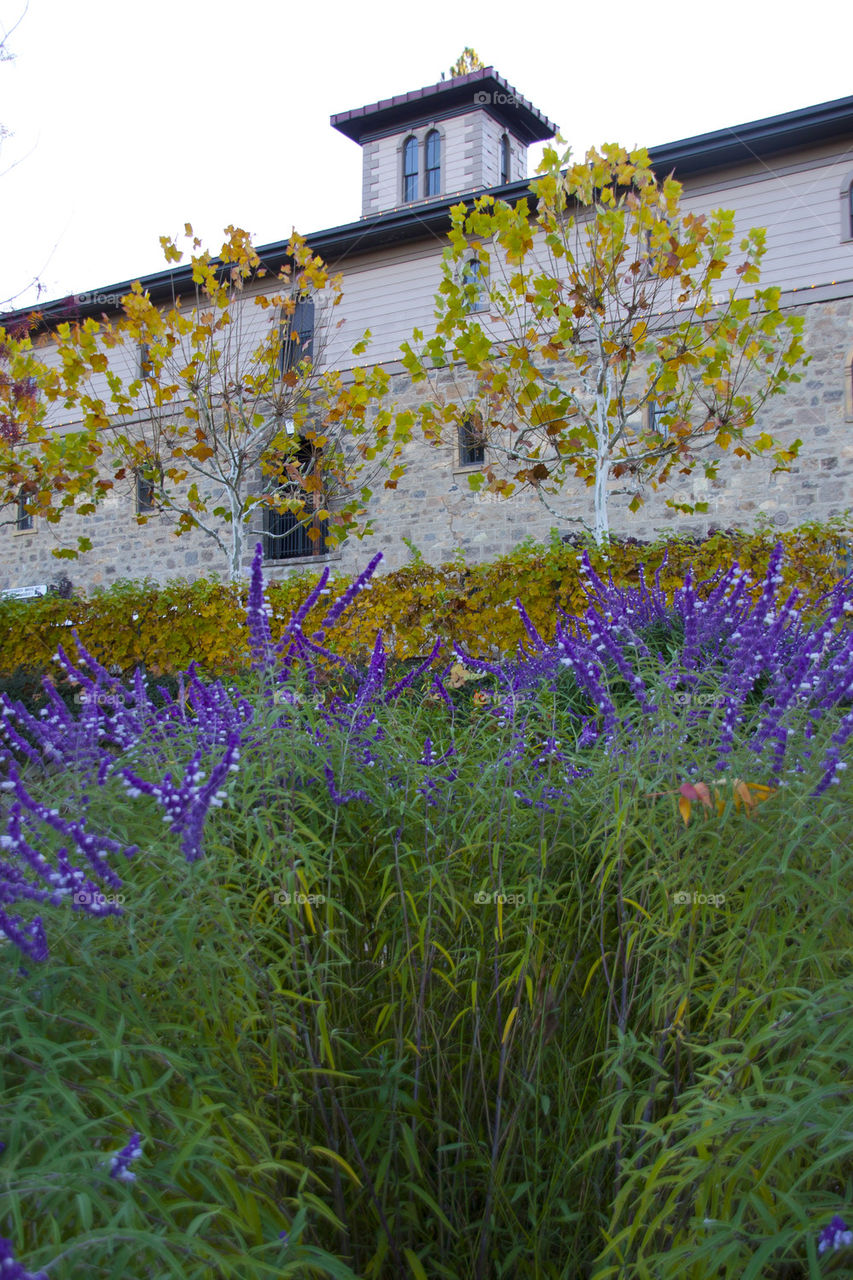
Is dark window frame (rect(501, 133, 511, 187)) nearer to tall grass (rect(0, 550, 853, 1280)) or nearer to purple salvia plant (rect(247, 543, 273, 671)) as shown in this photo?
tall grass (rect(0, 550, 853, 1280))

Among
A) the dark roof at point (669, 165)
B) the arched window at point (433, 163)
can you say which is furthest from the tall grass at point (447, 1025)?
the arched window at point (433, 163)

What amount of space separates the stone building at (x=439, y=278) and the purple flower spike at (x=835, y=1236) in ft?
36.6

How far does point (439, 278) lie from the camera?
17875 mm

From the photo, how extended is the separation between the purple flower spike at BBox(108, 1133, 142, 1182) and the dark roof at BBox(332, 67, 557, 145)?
2372 cm

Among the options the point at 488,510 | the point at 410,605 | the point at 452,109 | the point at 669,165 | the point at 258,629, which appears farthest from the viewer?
the point at 452,109

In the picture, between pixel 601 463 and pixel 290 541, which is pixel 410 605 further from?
pixel 290 541

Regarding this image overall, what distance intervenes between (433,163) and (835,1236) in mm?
25214

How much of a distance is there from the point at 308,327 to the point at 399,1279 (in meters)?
18.7

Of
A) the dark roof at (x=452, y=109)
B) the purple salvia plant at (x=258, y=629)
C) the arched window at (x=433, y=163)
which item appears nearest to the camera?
the purple salvia plant at (x=258, y=629)

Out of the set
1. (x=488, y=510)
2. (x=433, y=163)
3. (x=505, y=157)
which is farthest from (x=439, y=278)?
(x=505, y=157)

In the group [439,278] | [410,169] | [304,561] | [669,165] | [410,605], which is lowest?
[410,605]

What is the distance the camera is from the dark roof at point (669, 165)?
560 inches

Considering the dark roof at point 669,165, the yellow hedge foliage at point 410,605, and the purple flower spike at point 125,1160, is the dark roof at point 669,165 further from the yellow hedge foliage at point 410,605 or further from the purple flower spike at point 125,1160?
the purple flower spike at point 125,1160

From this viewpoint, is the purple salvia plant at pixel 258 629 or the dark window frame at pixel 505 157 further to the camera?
the dark window frame at pixel 505 157
